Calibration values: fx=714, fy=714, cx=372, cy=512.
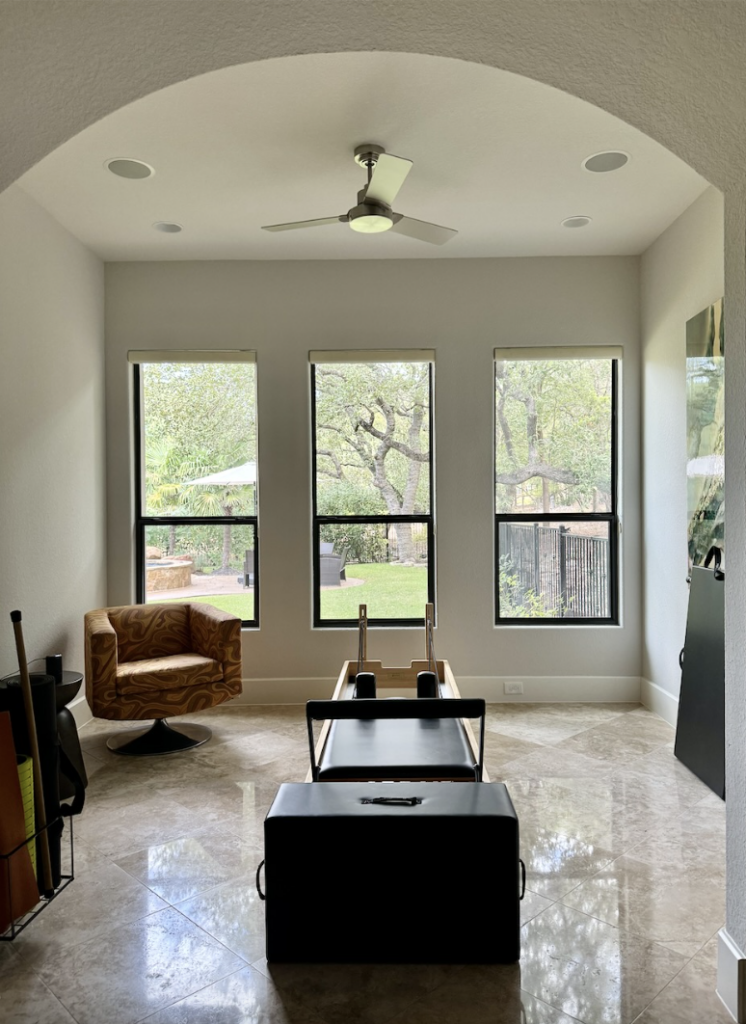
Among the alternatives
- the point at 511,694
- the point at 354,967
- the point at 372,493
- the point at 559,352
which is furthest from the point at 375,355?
the point at 354,967

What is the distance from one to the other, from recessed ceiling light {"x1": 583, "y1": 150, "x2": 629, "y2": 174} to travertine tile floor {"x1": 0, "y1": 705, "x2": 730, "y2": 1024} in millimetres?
3004

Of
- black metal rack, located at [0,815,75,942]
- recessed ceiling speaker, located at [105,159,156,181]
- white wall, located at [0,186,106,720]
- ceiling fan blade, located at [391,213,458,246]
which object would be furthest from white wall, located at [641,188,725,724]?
white wall, located at [0,186,106,720]

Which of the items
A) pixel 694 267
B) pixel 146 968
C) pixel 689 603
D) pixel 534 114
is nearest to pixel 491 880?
pixel 146 968

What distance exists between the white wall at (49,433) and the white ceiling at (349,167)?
0.93 ft

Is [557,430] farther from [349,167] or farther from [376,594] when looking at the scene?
[349,167]

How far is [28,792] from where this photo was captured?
244cm

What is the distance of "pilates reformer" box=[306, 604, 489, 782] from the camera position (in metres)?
2.44

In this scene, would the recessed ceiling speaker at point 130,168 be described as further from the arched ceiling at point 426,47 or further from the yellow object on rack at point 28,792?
the yellow object on rack at point 28,792

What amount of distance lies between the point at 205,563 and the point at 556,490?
2.48 metres

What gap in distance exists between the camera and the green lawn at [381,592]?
4957 millimetres

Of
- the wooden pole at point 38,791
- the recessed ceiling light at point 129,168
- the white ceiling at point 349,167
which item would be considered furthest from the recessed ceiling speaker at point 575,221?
the wooden pole at point 38,791

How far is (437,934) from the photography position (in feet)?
6.77

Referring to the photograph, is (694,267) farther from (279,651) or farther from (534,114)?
(279,651)

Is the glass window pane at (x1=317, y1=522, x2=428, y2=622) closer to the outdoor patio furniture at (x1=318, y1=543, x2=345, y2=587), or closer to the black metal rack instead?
the outdoor patio furniture at (x1=318, y1=543, x2=345, y2=587)
